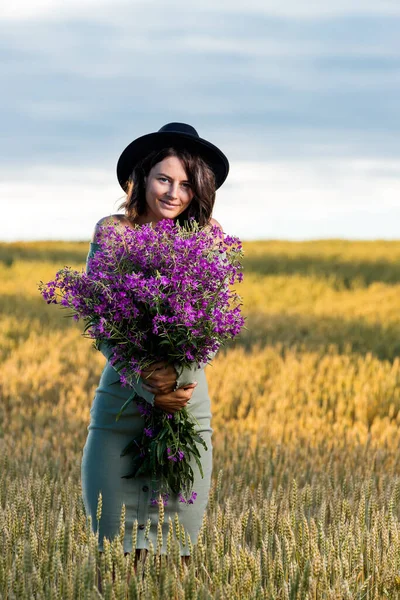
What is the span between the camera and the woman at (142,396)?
3625mm

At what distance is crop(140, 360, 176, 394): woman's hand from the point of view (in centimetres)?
329

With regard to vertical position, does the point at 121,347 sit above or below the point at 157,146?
below

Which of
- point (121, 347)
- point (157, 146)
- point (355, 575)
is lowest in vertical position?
point (355, 575)

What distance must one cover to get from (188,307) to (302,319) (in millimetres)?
11650

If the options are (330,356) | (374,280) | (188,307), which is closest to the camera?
(188,307)

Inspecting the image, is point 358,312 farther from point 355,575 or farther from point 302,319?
point 355,575

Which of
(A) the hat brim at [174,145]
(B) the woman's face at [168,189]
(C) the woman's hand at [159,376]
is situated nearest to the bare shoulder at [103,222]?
(B) the woman's face at [168,189]

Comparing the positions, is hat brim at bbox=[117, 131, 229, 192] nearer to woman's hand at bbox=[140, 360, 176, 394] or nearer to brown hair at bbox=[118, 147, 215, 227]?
brown hair at bbox=[118, 147, 215, 227]

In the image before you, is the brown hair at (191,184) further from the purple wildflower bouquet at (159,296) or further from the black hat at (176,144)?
the purple wildflower bouquet at (159,296)

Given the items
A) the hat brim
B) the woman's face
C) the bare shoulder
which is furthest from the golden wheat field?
the hat brim

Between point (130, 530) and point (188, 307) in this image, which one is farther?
point (130, 530)

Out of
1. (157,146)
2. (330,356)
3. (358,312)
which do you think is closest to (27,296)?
(358,312)

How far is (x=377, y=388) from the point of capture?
934 centimetres

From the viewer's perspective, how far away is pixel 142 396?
3445 mm
